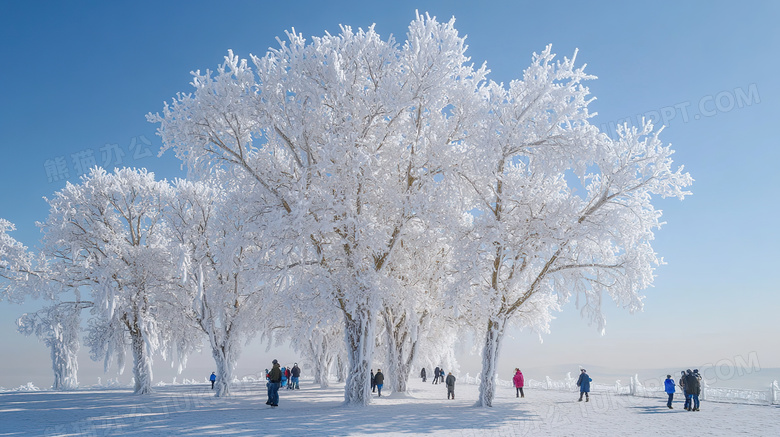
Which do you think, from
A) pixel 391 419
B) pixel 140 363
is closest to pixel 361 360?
pixel 391 419

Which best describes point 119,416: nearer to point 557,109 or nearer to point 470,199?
point 470,199

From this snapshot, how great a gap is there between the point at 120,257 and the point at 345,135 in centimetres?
1782

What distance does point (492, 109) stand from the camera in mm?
21750

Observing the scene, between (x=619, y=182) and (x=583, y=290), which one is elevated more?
(x=619, y=182)

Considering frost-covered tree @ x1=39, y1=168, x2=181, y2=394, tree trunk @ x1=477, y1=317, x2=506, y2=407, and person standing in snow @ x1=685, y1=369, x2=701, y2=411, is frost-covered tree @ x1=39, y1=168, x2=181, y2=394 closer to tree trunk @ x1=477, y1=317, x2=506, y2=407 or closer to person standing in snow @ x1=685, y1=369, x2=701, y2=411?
tree trunk @ x1=477, y1=317, x2=506, y2=407

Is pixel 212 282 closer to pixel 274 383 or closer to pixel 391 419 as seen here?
pixel 274 383

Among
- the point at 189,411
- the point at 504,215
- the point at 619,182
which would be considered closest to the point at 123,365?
the point at 189,411

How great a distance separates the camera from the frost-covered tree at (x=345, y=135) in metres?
20.1

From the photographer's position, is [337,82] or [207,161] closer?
[337,82]

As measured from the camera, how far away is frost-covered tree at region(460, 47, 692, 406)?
20.3m

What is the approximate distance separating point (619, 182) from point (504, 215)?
15.9 feet

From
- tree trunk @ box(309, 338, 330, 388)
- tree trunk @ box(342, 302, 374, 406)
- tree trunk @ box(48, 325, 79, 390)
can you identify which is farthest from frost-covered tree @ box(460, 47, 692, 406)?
tree trunk @ box(48, 325, 79, 390)

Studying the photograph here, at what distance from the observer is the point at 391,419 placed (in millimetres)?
16781

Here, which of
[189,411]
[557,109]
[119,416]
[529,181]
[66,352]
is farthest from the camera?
[66,352]
